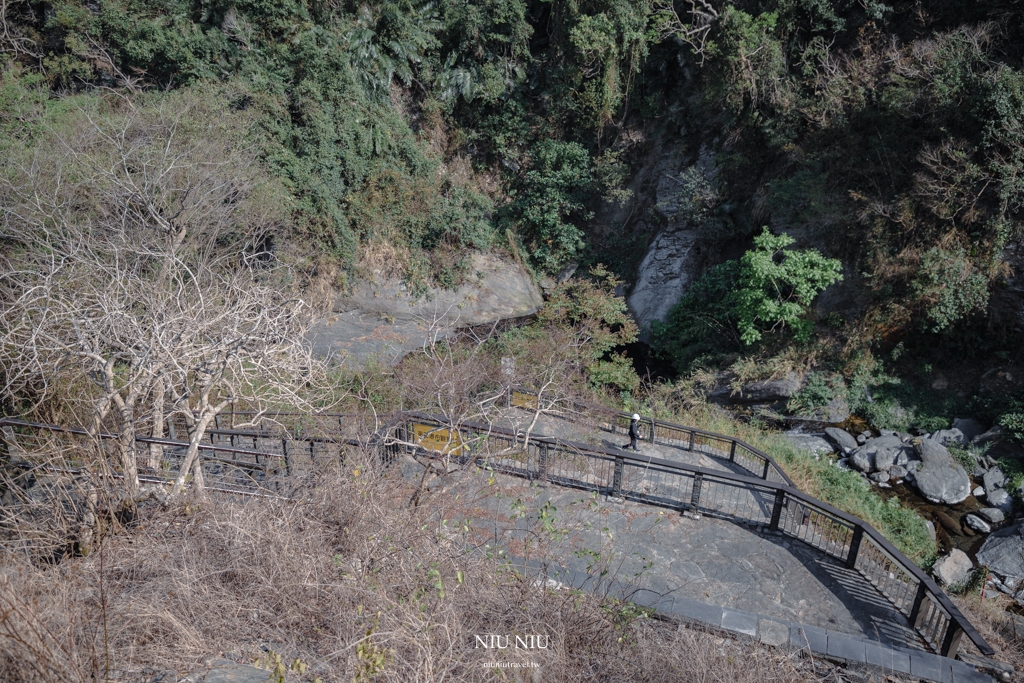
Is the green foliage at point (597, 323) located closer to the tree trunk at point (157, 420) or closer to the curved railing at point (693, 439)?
the curved railing at point (693, 439)

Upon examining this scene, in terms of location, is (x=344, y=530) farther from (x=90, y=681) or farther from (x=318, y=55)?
(x=318, y=55)

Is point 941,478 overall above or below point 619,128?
below

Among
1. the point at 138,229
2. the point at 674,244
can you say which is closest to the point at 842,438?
the point at 674,244

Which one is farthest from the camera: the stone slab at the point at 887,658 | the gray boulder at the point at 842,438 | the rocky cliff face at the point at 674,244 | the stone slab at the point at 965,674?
the rocky cliff face at the point at 674,244

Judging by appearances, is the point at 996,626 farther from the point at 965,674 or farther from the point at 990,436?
the point at 990,436

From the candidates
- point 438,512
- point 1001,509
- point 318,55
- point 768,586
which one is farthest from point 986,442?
point 318,55

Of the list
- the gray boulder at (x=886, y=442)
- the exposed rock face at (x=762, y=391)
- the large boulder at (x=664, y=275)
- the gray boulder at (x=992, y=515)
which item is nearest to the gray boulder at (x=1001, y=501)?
the gray boulder at (x=992, y=515)
